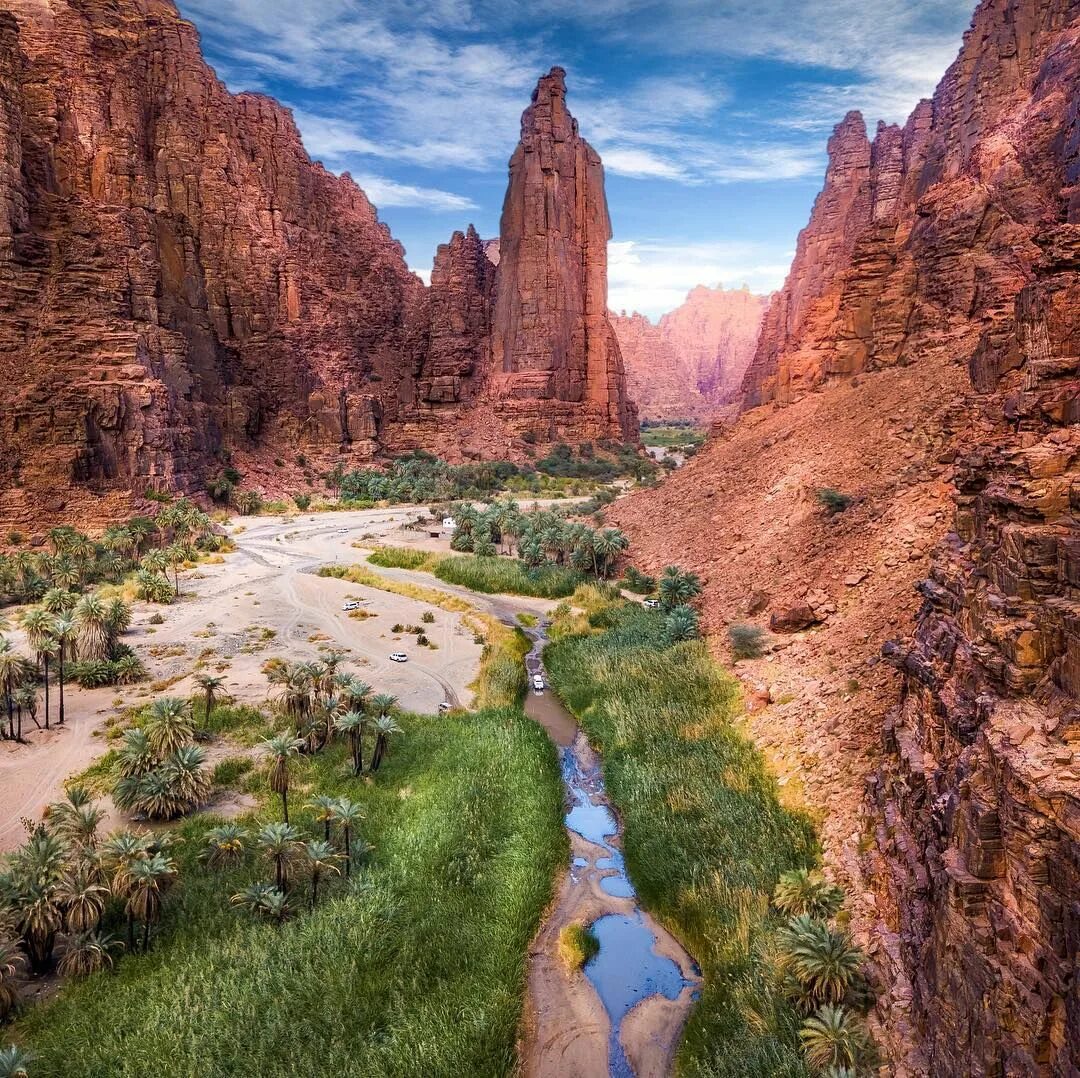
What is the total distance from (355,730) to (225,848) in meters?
5.49

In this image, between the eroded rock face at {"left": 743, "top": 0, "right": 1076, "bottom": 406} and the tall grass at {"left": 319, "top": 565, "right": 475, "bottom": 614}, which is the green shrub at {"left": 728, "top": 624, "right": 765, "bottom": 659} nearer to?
the eroded rock face at {"left": 743, "top": 0, "right": 1076, "bottom": 406}

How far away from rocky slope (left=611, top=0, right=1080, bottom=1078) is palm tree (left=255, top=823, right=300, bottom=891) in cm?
1213

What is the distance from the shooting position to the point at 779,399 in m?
48.1

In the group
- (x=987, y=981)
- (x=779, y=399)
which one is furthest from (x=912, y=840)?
(x=779, y=399)

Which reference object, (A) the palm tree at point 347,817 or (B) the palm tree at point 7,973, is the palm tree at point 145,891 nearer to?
(B) the palm tree at point 7,973

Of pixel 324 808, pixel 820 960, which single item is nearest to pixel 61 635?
pixel 324 808

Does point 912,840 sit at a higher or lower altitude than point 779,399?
lower

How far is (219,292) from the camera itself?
84000 mm

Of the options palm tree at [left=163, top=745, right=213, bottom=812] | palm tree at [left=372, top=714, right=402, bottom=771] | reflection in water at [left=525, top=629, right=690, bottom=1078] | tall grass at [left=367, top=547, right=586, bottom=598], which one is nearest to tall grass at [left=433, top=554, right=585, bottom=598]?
tall grass at [left=367, top=547, right=586, bottom=598]

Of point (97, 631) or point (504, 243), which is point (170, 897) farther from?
point (504, 243)

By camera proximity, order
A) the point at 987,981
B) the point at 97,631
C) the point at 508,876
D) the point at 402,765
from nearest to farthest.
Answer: the point at 987,981, the point at 508,876, the point at 402,765, the point at 97,631

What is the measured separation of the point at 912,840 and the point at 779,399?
39414mm

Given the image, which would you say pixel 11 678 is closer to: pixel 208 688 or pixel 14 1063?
pixel 208 688

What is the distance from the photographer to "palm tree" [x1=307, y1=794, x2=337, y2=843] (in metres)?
17.5
